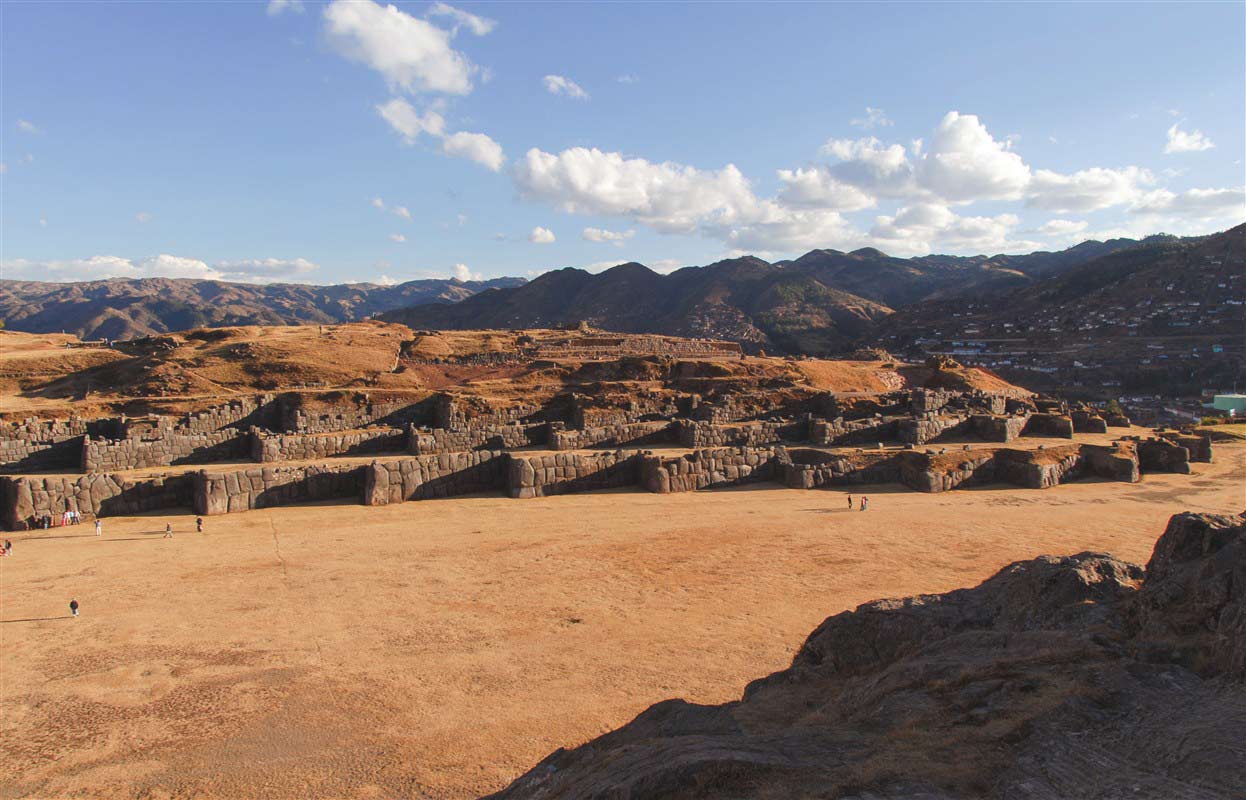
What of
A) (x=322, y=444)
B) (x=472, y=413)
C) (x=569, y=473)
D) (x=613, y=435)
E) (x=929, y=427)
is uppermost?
(x=472, y=413)

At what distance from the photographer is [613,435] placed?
33.8 m

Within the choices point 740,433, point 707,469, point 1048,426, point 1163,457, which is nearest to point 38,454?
point 707,469

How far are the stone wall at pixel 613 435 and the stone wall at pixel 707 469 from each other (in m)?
6.46

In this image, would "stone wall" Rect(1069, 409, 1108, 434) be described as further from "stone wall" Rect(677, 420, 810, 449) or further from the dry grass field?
"stone wall" Rect(677, 420, 810, 449)

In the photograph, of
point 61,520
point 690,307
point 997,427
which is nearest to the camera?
point 61,520

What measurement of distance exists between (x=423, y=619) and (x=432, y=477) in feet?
37.8

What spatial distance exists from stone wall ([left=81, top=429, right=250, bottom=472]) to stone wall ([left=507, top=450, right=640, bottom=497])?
50.0 ft

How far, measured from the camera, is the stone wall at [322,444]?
98.7 ft

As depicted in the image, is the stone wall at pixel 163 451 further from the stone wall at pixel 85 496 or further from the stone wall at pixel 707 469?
the stone wall at pixel 707 469

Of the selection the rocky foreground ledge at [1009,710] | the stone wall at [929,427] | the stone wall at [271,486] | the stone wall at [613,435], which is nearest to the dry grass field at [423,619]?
the stone wall at [271,486]

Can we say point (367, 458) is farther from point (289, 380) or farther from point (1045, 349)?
point (1045, 349)

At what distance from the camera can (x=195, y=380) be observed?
135ft

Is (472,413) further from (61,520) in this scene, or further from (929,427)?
(929,427)

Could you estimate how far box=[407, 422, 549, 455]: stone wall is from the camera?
105 ft
